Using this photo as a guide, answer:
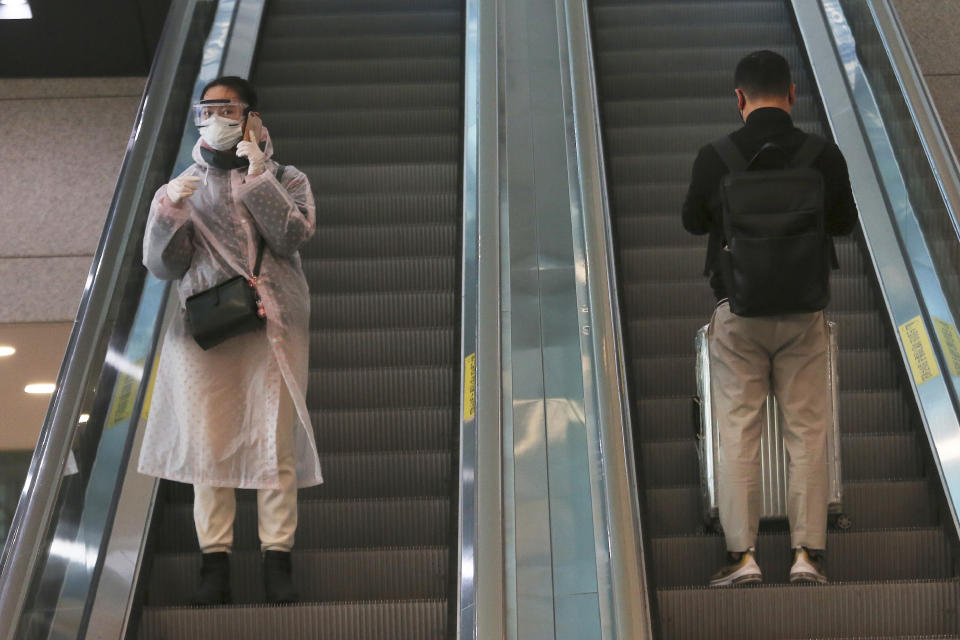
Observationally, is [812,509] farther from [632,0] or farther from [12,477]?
[12,477]

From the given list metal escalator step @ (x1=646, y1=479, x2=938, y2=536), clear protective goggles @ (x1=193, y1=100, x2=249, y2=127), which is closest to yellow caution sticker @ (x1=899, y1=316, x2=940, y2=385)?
metal escalator step @ (x1=646, y1=479, x2=938, y2=536)

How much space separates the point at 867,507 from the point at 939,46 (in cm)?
450

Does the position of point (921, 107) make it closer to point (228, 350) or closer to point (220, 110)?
point (220, 110)

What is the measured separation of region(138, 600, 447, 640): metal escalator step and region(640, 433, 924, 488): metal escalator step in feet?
3.73

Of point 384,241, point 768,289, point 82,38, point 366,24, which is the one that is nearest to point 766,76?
point 768,289

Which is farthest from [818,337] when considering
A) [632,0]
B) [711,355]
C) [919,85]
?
[632,0]

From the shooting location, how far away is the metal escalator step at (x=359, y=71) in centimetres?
711

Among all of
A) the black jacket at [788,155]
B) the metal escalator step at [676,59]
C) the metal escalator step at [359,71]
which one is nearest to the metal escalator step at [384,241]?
the metal escalator step at [359,71]

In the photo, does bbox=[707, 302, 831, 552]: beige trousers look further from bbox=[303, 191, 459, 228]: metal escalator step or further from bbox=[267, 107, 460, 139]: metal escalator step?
bbox=[267, 107, 460, 139]: metal escalator step

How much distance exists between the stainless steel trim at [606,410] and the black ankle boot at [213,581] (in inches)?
47.0

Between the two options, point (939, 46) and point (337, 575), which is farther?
point (939, 46)

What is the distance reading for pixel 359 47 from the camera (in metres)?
7.42

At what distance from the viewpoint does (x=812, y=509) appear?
359 centimetres

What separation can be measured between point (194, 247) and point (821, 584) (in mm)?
2200
